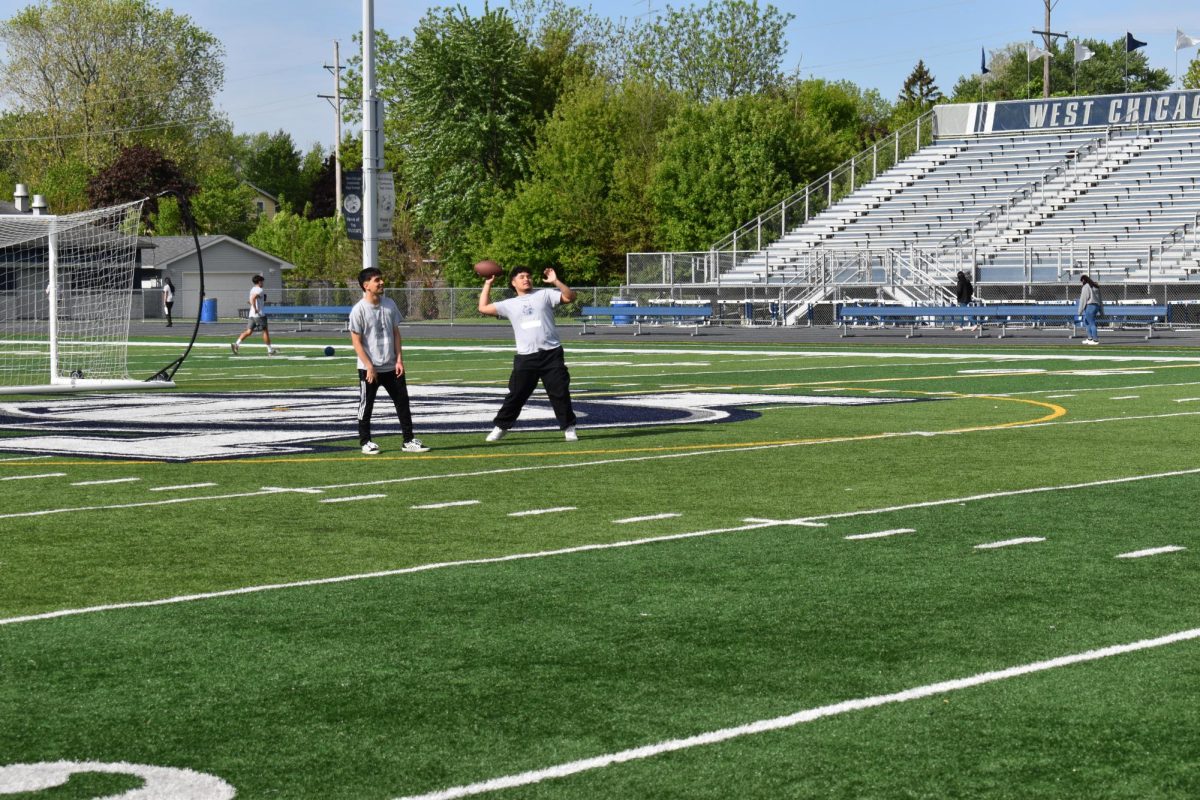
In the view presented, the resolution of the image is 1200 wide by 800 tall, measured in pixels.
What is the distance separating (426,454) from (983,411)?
24.4ft

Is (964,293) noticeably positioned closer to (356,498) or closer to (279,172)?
(356,498)

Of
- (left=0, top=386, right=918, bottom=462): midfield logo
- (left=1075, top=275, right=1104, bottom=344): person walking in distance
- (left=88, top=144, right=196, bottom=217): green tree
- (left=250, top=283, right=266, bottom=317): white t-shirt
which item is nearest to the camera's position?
(left=0, top=386, right=918, bottom=462): midfield logo

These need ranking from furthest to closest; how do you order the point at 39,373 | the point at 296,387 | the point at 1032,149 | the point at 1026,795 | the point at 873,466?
the point at 1032,149, the point at 39,373, the point at 296,387, the point at 873,466, the point at 1026,795

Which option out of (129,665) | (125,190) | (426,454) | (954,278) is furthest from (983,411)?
(125,190)

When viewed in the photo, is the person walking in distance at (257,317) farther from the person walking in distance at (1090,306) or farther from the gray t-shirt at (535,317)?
the gray t-shirt at (535,317)

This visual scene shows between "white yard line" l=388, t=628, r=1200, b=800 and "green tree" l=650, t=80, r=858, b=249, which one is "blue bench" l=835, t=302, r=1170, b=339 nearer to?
"green tree" l=650, t=80, r=858, b=249

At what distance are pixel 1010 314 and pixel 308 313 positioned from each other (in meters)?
24.2

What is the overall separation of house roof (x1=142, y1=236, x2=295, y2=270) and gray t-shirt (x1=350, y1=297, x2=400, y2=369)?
71.4 m

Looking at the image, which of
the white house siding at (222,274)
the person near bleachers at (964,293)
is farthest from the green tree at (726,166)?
the white house siding at (222,274)

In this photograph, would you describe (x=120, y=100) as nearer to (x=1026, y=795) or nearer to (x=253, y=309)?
(x=253, y=309)

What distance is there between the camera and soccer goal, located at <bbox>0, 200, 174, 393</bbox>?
24578 mm

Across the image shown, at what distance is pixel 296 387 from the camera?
25.6 meters

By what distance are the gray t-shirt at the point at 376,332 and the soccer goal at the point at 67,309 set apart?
346 inches

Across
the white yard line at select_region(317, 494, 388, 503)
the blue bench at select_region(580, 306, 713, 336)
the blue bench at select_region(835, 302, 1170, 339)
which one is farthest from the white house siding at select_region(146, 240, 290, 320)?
the white yard line at select_region(317, 494, 388, 503)
